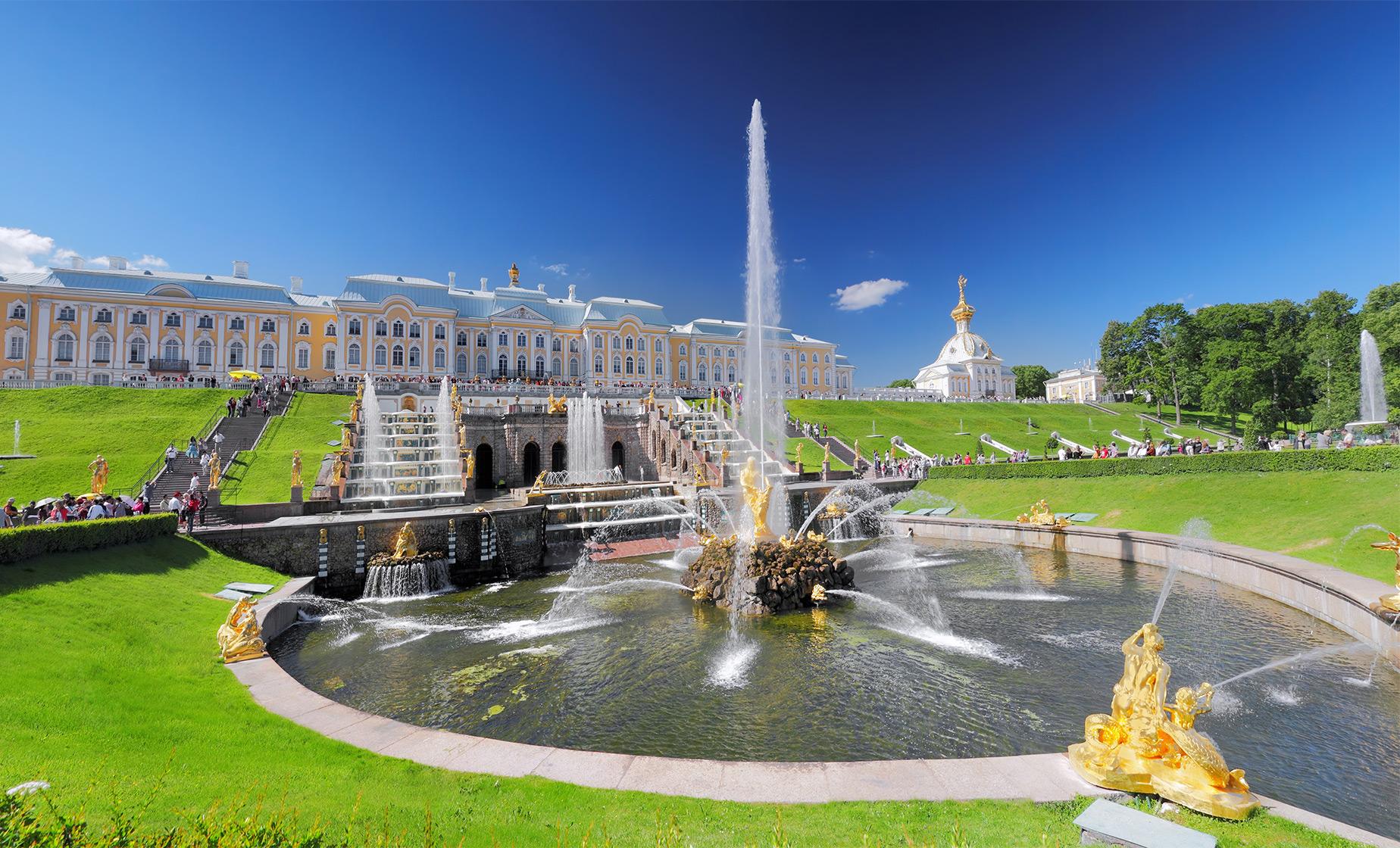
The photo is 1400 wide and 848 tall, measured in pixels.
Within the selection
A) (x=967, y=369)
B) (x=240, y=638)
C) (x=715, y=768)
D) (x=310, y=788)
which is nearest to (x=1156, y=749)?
(x=715, y=768)

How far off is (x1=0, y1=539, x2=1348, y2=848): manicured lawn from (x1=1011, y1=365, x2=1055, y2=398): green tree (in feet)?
374

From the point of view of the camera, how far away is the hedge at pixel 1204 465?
19.1m

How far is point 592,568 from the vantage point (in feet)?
69.8

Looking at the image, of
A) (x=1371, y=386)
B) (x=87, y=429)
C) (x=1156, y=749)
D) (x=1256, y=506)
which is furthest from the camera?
(x=1371, y=386)

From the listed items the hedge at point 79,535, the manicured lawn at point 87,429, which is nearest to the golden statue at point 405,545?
the hedge at point 79,535

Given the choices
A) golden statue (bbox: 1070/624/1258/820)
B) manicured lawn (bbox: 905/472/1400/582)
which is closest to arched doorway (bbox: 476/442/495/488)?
manicured lawn (bbox: 905/472/1400/582)

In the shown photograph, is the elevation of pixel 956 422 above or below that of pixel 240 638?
above

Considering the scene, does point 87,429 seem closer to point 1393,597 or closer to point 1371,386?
point 1393,597

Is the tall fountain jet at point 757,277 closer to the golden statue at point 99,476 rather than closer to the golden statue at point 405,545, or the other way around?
the golden statue at point 405,545

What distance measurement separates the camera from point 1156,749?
566 centimetres

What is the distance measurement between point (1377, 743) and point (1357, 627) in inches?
198

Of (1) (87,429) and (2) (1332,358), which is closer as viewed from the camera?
(1) (87,429)

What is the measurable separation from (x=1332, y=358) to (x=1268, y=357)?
3.59m

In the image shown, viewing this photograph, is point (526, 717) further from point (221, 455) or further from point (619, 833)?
point (221, 455)
